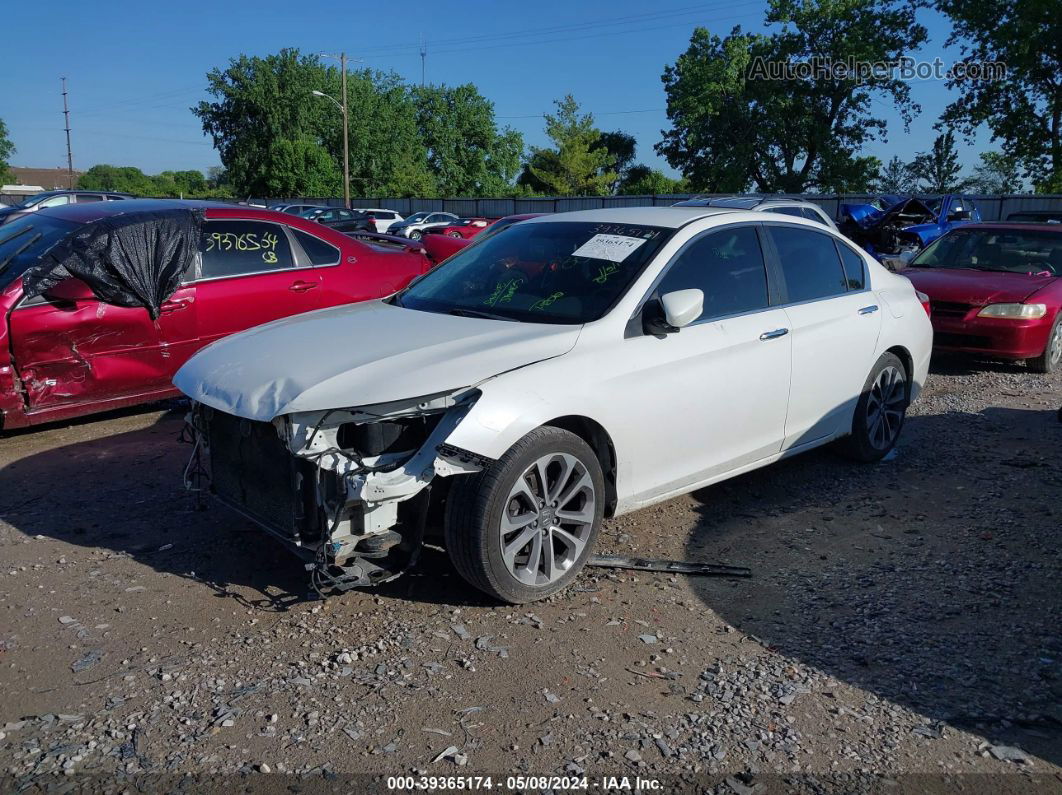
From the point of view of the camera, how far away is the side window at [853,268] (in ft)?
19.1

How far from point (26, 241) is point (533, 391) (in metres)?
4.74

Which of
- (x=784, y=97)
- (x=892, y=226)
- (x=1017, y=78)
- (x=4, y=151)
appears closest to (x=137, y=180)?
(x=4, y=151)

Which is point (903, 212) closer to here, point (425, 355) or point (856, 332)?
point (856, 332)

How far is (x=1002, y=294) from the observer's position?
904cm

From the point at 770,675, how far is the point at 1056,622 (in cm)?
141

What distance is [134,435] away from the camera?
6496mm

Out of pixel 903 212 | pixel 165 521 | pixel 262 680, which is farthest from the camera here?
pixel 903 212

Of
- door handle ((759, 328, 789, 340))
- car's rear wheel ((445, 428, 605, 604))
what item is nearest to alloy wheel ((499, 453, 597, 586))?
car's rear wheel ((445, 428, 605, 604))

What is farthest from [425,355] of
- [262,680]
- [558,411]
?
[262,680]

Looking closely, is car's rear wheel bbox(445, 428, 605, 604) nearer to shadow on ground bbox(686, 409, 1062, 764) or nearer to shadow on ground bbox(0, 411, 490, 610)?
shadow on ground bbox(0, 411, 490, 610)

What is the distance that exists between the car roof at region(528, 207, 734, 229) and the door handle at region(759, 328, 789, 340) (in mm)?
721

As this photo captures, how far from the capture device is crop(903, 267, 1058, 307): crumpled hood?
29.7ft

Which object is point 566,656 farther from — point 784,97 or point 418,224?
point 784,97

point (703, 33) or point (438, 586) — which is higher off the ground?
point (703, 33)
